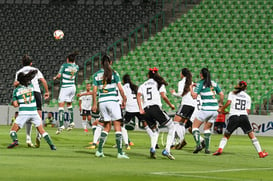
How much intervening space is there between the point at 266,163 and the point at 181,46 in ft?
84.5

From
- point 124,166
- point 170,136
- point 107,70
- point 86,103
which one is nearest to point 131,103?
point 170,136

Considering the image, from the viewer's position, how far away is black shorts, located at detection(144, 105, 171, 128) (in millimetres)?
16656

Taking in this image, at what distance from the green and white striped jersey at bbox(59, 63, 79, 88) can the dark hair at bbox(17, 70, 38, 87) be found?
4187 mm

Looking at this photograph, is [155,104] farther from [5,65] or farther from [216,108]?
[5,65]

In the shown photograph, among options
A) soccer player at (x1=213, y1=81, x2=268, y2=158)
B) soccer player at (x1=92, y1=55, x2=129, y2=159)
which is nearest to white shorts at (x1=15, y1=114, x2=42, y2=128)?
soccer player at (x1=92, y1=55, x2=129, y2=159)

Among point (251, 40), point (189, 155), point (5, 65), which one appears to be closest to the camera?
point (189, 155)

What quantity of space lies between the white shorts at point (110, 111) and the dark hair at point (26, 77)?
Answer: 2599mm

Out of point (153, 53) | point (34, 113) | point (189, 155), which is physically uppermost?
point (153, 53)

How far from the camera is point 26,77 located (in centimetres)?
1759

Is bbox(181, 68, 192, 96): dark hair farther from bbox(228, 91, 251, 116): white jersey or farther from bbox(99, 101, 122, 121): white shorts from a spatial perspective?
bbox(99, 101, 122, 121): white shorts

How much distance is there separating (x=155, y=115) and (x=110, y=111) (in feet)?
4.41

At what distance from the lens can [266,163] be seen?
16.7m

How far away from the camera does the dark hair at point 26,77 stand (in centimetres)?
1758

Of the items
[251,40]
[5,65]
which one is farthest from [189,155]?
[5,65]
